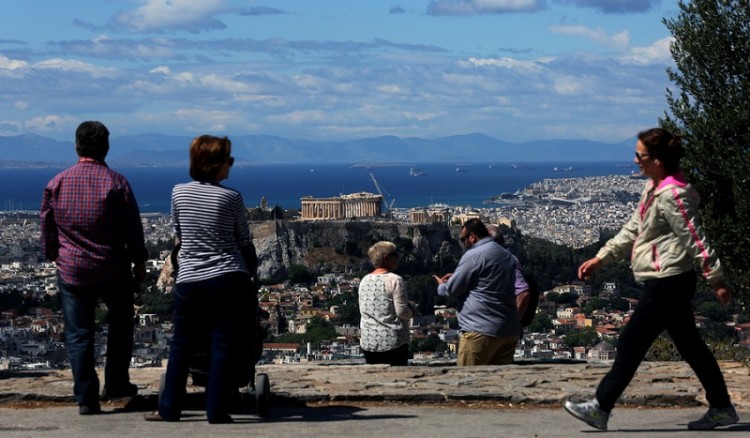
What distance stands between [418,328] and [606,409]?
93.3ft

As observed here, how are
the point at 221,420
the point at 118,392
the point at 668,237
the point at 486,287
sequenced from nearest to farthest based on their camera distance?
the point at 668,237 < the point at 221,420 < the point at 118,392 < the point at 486,287

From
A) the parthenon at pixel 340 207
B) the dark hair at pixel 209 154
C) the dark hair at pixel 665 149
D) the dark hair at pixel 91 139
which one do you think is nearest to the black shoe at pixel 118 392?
the dark hair at pixel 91 139

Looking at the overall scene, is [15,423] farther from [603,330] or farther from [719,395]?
[603,330]

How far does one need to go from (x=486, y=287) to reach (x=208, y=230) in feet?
9.12

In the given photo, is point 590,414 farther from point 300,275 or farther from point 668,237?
point 300,275

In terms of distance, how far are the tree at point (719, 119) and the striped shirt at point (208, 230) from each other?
6.65m

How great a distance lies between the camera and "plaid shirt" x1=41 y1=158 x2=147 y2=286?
7793 millimetres

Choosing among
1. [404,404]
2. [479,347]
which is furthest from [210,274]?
[479,347]

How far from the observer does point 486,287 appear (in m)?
9.46

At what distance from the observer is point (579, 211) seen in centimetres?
14612

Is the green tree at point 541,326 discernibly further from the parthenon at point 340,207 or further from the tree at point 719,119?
the parthenon at point 340,207

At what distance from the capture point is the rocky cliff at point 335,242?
76.6m

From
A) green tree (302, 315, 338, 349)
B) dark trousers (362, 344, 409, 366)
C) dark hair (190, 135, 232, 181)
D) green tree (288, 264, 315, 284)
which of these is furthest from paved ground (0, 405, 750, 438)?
green tree (288, 264, 315, 284)

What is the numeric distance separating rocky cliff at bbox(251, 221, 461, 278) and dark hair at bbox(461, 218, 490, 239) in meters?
65.1
